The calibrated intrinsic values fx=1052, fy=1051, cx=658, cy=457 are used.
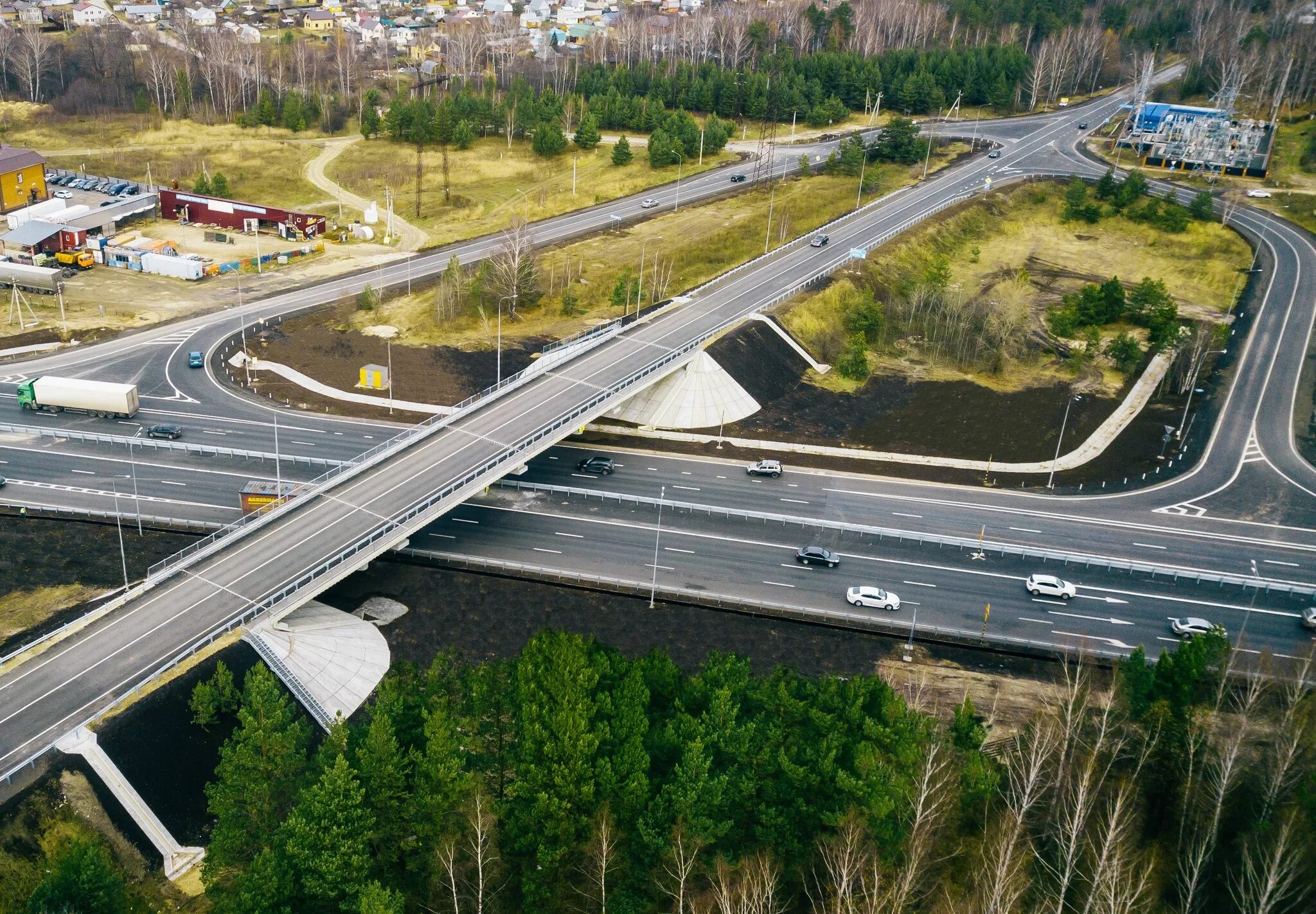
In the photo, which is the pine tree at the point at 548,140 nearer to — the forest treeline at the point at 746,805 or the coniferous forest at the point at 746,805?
the forest treeline at the point at 746,805

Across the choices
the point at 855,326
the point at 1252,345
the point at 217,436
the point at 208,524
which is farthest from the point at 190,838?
the point at 1252,345

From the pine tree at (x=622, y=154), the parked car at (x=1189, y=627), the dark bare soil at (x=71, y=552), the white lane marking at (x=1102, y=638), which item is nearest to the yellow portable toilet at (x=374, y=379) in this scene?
the dark bare soil at (x=71, y=552)

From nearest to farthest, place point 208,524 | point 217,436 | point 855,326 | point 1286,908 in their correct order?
1. point 1286,908
2. point 208,524
3. point 217,436
4. point 855,326

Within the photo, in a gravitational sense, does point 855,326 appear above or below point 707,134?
A: below

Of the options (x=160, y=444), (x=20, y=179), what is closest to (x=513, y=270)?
(x=160, y=444)

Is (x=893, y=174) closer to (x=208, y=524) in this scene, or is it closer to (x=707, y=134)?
(x=707, y=134)

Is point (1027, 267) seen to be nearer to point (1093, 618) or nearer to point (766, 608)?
point (1093, 618)

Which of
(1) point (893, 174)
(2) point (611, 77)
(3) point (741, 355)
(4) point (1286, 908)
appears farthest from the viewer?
(2) point (611, 77)

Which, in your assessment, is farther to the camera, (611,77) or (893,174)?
(611,77)
